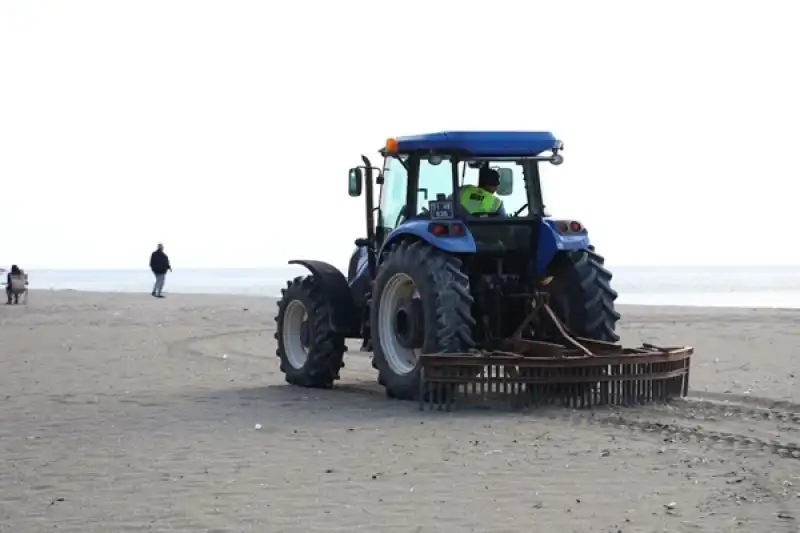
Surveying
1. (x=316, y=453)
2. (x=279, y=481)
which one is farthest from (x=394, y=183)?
(x=279, y=481)

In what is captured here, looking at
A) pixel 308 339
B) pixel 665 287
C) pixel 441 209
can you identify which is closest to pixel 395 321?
pixel 441 209

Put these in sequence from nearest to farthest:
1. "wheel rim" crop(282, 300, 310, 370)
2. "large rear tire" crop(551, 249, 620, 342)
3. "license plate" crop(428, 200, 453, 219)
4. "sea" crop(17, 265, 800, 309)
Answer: "large rear tire" crop(551, 249, 620, 342) → "license plate" crop(428, 200, 453, 219) → "wheel rim" crop(282, 300, 310, 370) → "sea" crop(17, 265, 800, 309)

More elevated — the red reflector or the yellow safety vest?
the yellow safety vest

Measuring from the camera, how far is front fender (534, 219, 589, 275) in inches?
440

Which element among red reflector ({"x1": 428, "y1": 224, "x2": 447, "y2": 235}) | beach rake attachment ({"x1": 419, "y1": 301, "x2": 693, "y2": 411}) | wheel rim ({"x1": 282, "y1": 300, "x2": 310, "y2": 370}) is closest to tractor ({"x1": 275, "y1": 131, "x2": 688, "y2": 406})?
red reflector ({"x1": 428, "y1": 224, "x2": 447, "y2": 235})

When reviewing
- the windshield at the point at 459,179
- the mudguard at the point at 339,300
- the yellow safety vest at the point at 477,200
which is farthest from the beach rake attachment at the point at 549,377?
the mudguard at the point at 339,300

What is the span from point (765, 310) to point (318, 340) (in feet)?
64.2

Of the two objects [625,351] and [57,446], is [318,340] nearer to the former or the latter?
[625,351]

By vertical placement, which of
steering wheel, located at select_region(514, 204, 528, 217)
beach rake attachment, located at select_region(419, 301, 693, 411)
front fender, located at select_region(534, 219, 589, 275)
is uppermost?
steering wheel, located at select_region(514, 204, 528, 217)

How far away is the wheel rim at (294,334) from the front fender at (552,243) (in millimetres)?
2805

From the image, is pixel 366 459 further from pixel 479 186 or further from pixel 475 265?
pixel 479 186

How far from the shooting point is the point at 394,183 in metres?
12.1

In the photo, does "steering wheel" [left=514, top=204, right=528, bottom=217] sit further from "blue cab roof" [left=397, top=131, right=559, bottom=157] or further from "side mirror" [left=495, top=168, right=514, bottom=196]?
"blue cab roof" [left=397, top=131, right=559, bottom=157]

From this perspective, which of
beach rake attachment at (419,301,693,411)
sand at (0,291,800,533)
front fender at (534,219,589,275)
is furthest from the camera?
front fender at (534,219,589,275)
